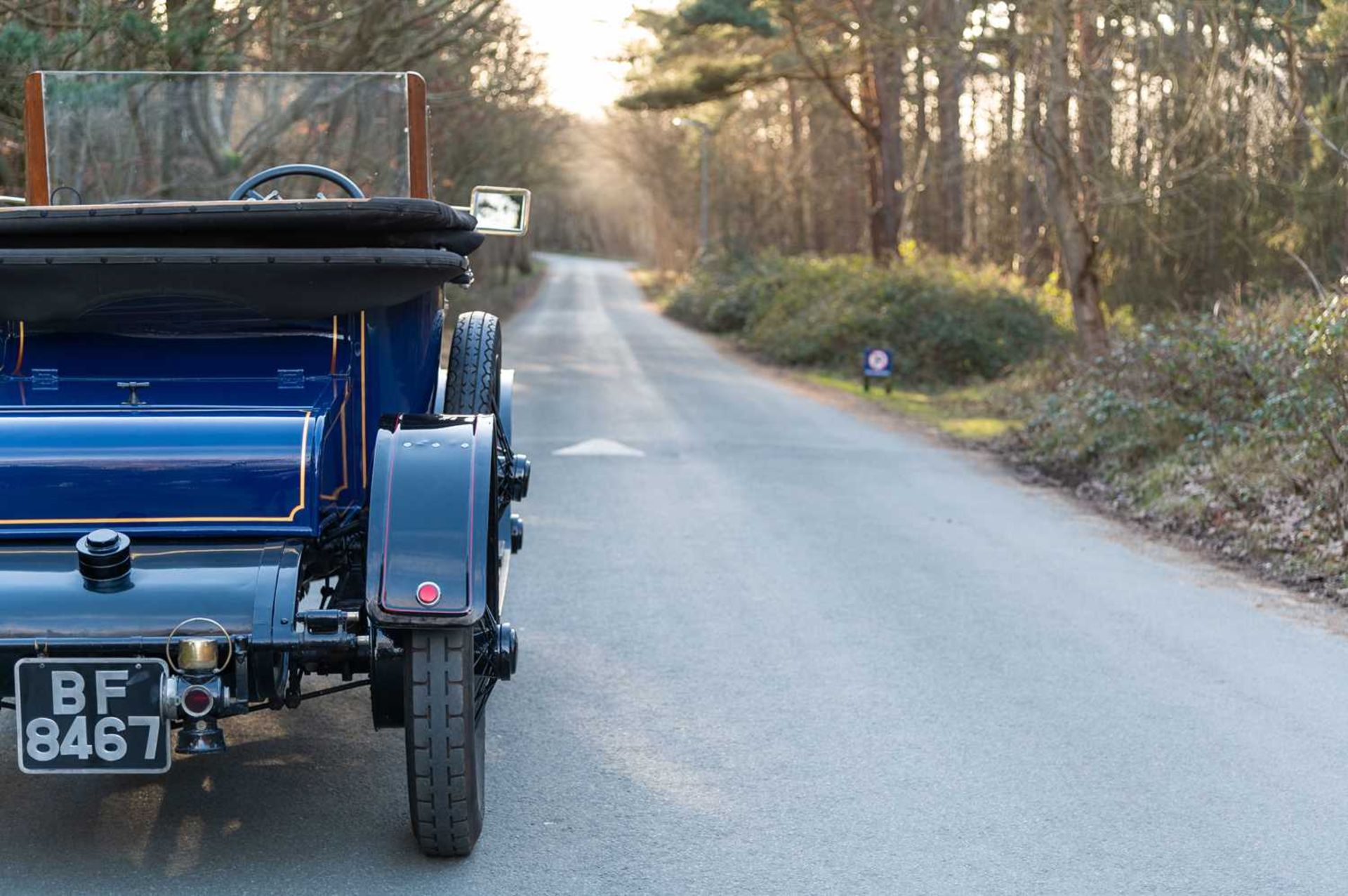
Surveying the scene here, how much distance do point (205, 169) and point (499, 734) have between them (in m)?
2.80

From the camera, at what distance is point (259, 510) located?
3676 mm

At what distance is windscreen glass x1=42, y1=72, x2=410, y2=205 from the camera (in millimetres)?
5691

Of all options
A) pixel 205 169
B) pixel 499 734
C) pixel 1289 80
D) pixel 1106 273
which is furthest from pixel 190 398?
pixel 1106 273

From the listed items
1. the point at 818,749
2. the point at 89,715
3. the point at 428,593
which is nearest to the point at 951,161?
the point at 818,749

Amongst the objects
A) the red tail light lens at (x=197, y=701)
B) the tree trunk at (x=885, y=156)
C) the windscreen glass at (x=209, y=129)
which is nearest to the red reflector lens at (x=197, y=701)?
the red tail light lens at (x=197, y=701)

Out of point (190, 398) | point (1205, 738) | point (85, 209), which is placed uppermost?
point (85, 209)

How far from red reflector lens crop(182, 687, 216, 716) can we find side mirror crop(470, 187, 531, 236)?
2572 mm

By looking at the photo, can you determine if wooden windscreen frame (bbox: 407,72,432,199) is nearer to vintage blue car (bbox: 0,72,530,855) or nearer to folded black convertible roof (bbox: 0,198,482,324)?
vintage blue car (bbox: 0,72,530,855)

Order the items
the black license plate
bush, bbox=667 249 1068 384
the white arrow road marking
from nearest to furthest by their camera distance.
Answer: the black license plate → the white arrow road marking → bush, bbox=667 249 1068 384

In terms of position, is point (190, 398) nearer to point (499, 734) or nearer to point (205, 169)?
point (499, 734)

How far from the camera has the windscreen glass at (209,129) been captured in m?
5.69

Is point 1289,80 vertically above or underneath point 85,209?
above

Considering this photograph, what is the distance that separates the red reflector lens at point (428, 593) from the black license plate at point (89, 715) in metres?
0.61

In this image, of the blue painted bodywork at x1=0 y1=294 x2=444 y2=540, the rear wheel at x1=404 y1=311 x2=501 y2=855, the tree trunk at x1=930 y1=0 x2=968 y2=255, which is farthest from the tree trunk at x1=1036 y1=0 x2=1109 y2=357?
the rear wheel at x1=404 y1=311 x2=501 y2=855
